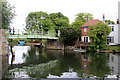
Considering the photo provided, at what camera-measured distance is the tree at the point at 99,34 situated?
37875 millimetres

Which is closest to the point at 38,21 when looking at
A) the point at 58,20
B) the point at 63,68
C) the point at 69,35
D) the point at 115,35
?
the point at 58,20

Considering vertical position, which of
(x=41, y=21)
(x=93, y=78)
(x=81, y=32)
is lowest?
(x=93, y=78)

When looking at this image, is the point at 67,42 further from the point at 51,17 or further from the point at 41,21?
the point at 51,17

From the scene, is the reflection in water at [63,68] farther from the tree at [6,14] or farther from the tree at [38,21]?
the tree at [38,21]

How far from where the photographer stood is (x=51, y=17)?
64062 mm

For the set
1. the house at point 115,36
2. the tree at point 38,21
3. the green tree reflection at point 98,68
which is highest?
the tree at point 38,21

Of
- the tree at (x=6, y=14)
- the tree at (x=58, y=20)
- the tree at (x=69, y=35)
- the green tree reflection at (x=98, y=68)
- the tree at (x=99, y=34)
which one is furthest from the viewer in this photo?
the tree at (x=58, y=20)

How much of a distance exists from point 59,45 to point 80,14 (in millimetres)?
21533

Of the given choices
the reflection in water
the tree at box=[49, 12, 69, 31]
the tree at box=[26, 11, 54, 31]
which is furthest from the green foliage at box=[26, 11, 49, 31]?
the reflection in water

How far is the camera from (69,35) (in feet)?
147

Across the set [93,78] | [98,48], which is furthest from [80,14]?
[93,78]

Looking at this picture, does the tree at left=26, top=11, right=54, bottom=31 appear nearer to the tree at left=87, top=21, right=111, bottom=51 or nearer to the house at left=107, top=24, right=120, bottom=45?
the tree at left=87, top=21, right=111, bottom=51

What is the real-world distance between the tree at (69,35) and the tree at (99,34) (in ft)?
21.9

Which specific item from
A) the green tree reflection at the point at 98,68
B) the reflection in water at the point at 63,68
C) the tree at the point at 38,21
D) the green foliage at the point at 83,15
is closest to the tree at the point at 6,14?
the reflection in water at the point at 63,68
